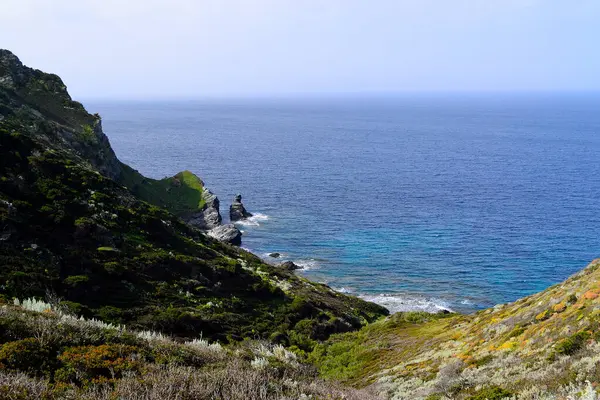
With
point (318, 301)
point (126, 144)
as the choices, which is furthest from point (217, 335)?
point (126, 144)

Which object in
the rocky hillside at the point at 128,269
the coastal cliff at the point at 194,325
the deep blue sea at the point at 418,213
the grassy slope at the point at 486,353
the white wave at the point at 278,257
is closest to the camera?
the coastal cliff at the point at 194,325

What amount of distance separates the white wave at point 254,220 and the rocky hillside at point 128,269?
45.6 metres

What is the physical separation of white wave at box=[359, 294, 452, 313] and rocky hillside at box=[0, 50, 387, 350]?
24.7 feet

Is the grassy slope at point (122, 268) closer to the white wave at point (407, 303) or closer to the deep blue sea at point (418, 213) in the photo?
the white wave at point (407, 303)

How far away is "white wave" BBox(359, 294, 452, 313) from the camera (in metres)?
61.5

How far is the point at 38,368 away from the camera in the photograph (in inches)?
398

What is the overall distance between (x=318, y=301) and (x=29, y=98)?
5982 cm

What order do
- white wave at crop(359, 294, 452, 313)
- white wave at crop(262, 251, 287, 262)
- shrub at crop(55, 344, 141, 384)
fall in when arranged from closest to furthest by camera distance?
shrub at crop(55, 344, 141, 384) → white wave at crop(359, 294, 452, 313) → white wave at crop(262, 251, 287, 262)

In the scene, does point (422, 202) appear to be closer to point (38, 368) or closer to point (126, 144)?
point (38, 368)

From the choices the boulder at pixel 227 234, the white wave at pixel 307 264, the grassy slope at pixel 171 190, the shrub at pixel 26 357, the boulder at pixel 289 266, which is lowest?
the white wave at pixel 307 264

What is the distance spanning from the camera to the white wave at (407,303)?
6153 centimetres

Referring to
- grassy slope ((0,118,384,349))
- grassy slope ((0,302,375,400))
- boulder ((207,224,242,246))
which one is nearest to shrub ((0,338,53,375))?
grassy slope ((0,302,375,400))

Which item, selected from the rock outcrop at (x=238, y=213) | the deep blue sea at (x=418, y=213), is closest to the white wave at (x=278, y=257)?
the deep blue sea at (x=418, y=213)

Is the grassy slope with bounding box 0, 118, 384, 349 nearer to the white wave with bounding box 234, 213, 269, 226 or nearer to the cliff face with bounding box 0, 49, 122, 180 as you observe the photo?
the cliff face with bounding box 0, 49, 122, 180
